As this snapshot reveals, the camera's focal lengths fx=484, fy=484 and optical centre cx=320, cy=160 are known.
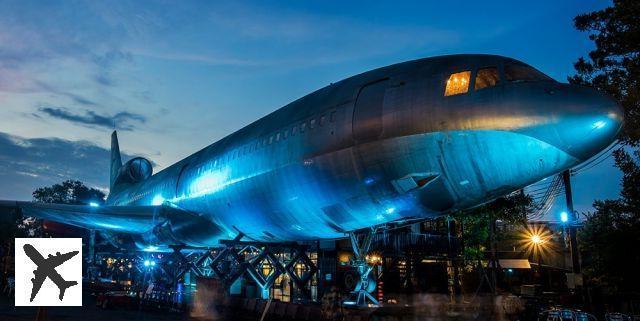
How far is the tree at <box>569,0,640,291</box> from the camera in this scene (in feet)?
74.8

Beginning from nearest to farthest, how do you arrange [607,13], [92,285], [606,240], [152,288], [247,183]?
1. [247,183]
2. [152,288]
3. [606,240]
4. [607,13]
5. [92,285]

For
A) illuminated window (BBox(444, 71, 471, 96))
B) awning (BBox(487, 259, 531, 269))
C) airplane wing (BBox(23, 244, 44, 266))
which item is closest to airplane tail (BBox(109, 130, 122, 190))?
awning (BBox(487, 259, 531, 269))

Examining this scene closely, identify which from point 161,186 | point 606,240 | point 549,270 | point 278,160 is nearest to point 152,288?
point 161,186

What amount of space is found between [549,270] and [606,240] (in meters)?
23.5

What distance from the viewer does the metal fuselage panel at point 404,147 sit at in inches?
353

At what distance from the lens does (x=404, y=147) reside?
1048 cm

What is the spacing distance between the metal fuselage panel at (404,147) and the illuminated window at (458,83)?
130 millimetres

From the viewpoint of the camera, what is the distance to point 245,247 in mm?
18312

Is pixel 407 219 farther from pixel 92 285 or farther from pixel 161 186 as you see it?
pixel 92 285

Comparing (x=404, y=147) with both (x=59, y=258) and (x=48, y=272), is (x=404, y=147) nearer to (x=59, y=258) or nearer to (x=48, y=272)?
(x=59, y=258)

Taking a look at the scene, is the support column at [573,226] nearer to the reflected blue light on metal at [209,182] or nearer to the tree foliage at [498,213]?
the tree foliage at [498,213]

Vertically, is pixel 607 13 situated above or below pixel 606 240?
above

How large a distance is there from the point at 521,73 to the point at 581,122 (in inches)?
68.8

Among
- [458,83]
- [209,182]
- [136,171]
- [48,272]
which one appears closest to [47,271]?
[48,272]
